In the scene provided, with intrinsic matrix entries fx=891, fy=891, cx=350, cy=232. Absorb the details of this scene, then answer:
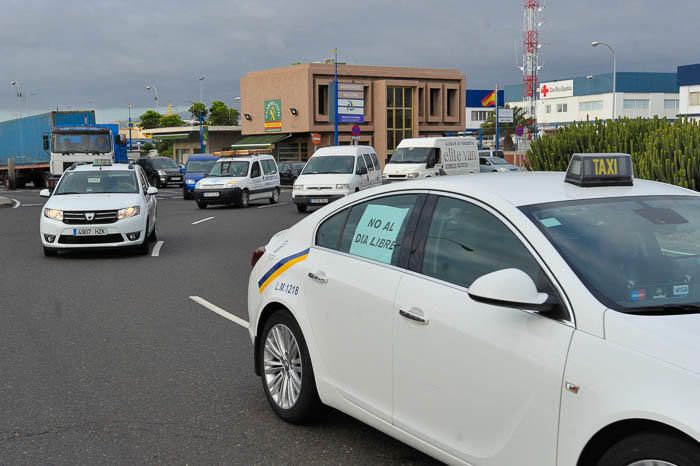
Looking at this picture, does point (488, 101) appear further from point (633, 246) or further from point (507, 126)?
point (633, 246)

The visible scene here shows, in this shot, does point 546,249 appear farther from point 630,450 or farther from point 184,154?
point 184,154

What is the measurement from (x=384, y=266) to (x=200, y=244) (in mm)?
13503

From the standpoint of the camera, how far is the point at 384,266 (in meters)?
4.61

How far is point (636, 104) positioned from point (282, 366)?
12070 centimetres

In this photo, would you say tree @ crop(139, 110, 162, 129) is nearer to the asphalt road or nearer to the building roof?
the building roof

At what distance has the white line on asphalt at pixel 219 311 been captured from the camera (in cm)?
902

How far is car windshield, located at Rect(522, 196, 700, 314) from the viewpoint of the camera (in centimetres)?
358

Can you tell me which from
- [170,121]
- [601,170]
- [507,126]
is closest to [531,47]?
[507,126]

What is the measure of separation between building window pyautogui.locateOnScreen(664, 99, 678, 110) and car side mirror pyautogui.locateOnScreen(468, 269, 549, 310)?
125 m

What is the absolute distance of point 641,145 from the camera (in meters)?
16.9

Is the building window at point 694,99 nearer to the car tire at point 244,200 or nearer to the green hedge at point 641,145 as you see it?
the car tire at point 244,200

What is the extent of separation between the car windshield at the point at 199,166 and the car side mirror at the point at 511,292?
123 feet

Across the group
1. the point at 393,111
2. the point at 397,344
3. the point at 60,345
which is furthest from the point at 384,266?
the point at 393,111

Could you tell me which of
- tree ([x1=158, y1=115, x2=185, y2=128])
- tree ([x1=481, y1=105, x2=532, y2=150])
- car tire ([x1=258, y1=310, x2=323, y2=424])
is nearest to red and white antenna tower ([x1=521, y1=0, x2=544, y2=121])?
tree ([x1=481, y1=105, x2=532, y2=150])
